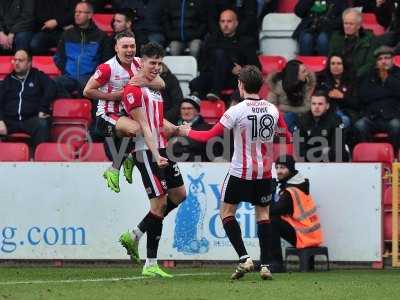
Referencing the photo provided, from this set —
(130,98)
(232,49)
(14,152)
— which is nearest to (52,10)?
(232,49)

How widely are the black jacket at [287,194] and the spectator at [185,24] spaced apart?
14.2 ft

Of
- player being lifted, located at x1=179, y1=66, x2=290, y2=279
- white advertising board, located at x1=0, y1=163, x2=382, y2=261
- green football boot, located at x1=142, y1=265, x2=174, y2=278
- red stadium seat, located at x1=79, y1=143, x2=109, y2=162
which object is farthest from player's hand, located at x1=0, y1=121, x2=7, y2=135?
player being lifted, located at x1=179, y1=66, x2=290, y2=279

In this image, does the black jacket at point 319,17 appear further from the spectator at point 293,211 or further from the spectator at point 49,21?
the spectator at point 293,211

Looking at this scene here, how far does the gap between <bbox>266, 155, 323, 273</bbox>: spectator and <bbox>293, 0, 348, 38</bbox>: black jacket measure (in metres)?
3.86

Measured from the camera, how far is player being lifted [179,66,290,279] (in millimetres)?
12188

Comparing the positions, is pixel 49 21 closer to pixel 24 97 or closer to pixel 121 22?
pixel 121 22

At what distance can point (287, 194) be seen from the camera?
1452 centimetres

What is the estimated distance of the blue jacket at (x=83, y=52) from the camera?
18109mm

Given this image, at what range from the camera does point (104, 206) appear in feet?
50.8

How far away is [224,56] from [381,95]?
221 cm

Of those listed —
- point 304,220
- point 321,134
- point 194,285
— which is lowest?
point 194,285

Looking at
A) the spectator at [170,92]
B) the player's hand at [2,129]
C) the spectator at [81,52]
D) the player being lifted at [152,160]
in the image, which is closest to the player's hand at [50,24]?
the spectator at [81,52]

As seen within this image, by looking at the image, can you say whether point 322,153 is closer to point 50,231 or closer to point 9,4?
point 50,231

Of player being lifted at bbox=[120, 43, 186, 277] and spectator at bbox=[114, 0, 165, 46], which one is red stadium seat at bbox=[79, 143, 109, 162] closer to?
spectator at bbox=[114, 0, 165, 46]
